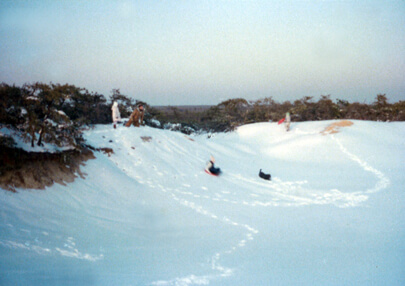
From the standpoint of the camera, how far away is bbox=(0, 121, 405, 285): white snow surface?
12.2ft

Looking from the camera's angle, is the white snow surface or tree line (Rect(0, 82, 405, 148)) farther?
tree line (Rect(0, 82, 405, 148))

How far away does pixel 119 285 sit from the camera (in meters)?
3.29

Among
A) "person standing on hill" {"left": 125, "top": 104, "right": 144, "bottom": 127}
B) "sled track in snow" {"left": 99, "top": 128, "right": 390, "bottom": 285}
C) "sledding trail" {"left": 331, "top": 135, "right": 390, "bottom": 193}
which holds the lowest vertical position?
"sled track in snow" {"left": 99, "top": 128, "right": 390, "bottom": 285}

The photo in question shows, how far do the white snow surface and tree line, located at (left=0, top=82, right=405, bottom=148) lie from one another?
54.0 inches

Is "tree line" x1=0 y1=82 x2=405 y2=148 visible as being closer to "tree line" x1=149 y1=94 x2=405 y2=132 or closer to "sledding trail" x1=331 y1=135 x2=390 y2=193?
"tree line" x1=149 y1=94 x2=405 y2=132

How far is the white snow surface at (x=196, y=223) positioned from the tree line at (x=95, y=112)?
1.37 meters

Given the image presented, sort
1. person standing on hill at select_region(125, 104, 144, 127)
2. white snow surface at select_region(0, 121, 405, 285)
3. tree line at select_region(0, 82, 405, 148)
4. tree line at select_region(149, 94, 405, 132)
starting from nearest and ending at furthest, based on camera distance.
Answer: white snow surface at select_region(0, 121, 405, 285) → tree line at select_region(0, 82, 405, 148) → person standing on hill at select_region(125, 104, 144, 127) → tree line at select_region(149, 94, 405, 132)

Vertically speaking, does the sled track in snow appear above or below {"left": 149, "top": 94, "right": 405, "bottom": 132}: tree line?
below

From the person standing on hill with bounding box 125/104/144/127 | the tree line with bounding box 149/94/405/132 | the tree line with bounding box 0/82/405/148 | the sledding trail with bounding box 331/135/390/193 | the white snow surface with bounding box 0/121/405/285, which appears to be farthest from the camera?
the tree line with bounding box 149/94/405/132

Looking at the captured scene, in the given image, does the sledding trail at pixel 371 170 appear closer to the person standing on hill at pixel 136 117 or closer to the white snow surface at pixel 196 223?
the white snow surface at pixel 196 223

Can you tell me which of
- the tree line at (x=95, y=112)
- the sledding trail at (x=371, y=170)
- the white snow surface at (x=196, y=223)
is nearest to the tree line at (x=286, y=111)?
the tree line at (x=95, y=112)

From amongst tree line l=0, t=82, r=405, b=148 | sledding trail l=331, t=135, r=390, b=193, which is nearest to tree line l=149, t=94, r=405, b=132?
tree line l=0, t=82, r=405, b=148

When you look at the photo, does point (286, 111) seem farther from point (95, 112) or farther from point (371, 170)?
point (95, 112)

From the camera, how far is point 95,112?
13.1 m
